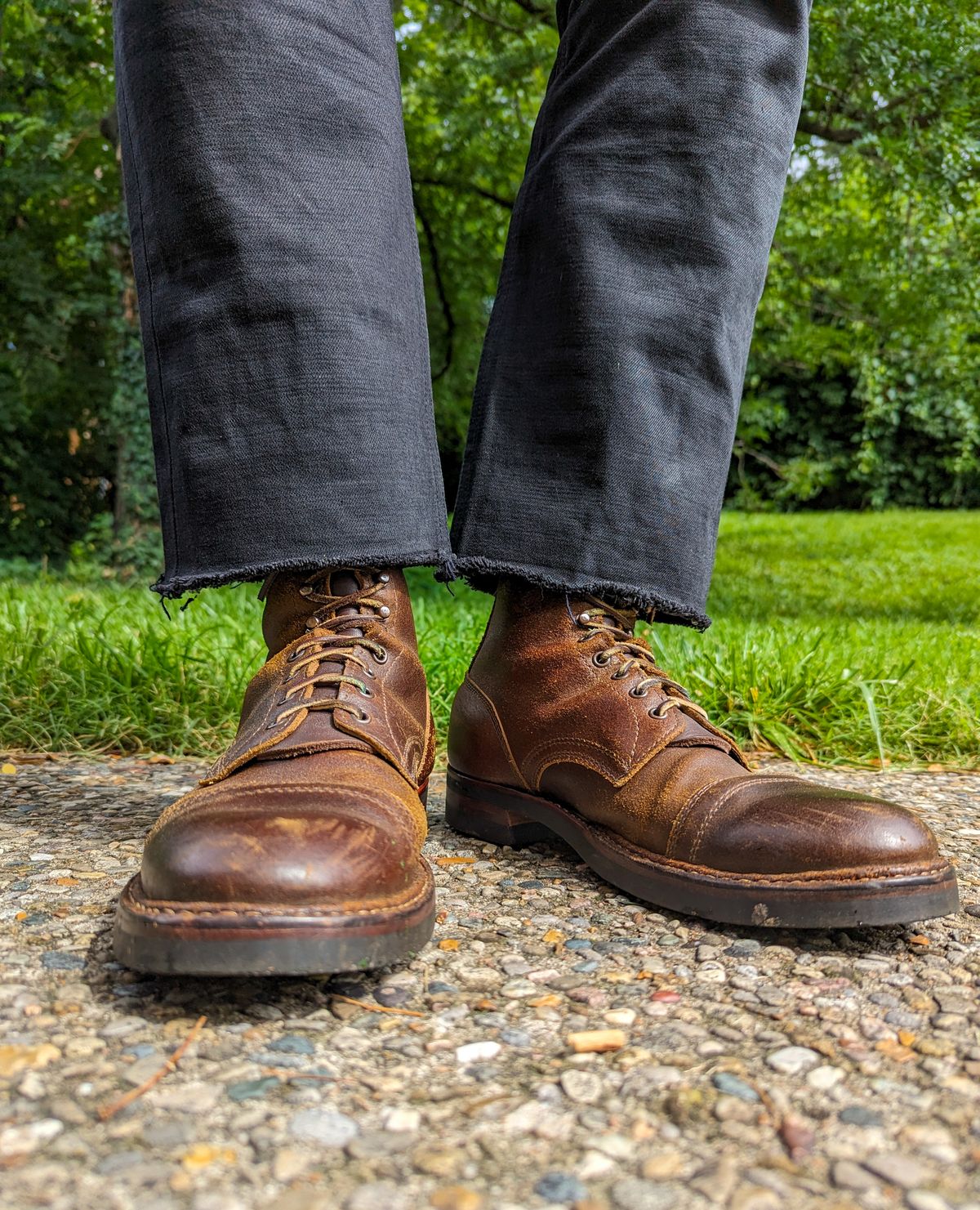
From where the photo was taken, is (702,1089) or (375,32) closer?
(702,1089)

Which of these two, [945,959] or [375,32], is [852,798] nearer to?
[945,959]

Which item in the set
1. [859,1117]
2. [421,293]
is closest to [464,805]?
[421,293]

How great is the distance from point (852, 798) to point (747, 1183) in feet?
1.75

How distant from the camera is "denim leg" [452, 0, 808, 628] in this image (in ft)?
4.44

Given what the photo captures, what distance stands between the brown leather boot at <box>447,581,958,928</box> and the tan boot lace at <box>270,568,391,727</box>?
217 mm

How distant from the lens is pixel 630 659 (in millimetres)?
1383

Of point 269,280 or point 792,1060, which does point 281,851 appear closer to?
point 792,1060

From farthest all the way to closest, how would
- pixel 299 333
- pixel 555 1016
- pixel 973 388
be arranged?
pixel 973 388 → pixel 299 333 → pixel 555 1016

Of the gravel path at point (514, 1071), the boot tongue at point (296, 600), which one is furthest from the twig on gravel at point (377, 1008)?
the boot tongue at point (296, 600)

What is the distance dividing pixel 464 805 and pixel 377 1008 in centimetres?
59

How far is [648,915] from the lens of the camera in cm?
122

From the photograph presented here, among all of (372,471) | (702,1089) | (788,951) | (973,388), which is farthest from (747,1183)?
(973,388)

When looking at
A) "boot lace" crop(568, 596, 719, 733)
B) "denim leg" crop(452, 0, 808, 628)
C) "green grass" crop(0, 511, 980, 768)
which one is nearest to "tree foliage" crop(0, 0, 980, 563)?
"green grass" crop(0, 511, 980, 768)

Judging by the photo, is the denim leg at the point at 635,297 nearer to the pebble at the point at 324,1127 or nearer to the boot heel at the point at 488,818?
the boot heel at the point at 488,818
